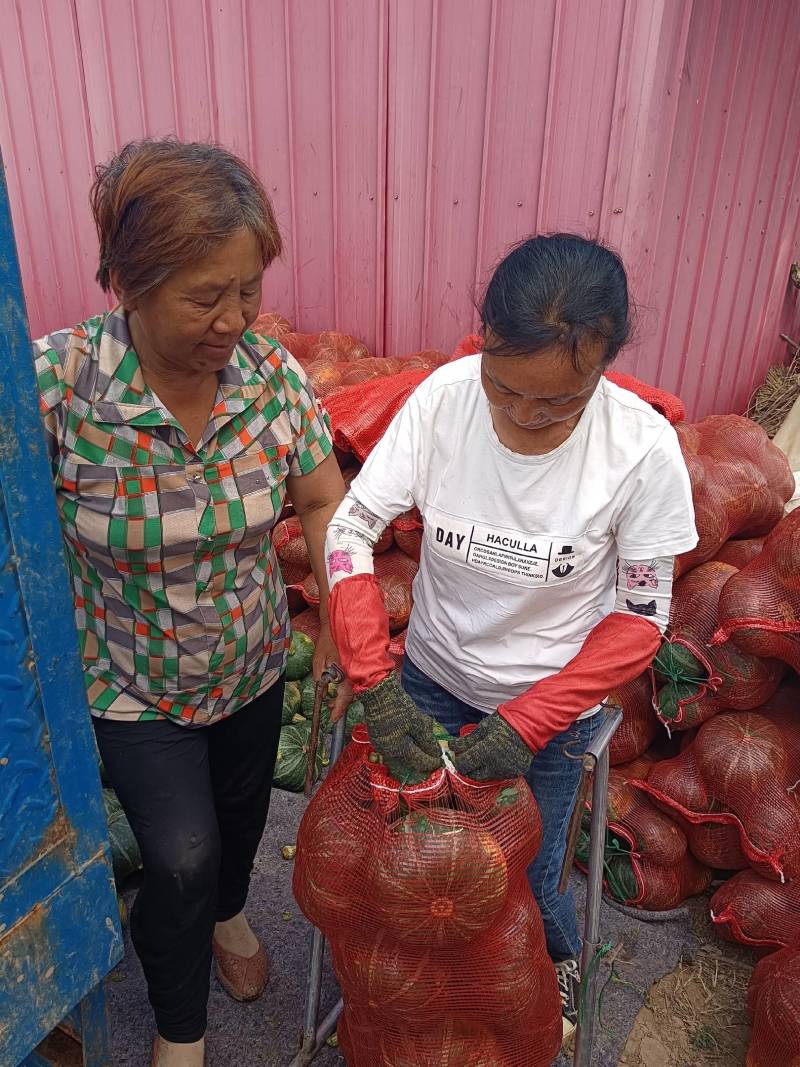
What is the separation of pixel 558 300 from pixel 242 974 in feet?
7.56

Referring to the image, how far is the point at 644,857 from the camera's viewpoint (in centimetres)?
297

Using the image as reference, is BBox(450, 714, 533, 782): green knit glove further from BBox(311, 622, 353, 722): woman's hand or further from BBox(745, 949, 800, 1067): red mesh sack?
BBox(745, 949, 800, 1067): red mesh sack

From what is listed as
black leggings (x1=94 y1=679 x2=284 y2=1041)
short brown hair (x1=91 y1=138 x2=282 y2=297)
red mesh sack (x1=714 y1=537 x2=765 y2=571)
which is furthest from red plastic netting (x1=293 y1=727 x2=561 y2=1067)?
red mesh sack (x1=714 y1=537 x2=765 y2=571)

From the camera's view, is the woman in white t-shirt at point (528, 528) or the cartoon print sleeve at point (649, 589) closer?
the woman in white t-shirt at point (528, 528)

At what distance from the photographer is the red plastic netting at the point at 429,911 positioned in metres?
1.57

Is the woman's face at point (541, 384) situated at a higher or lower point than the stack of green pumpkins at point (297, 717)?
higher

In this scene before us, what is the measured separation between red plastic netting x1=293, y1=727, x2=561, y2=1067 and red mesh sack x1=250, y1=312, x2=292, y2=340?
3.52 m

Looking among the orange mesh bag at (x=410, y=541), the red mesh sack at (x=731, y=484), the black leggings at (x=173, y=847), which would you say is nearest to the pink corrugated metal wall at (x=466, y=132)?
the red mesh sack at (x=731, y=484)

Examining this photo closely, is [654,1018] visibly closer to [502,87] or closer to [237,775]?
[237,775]

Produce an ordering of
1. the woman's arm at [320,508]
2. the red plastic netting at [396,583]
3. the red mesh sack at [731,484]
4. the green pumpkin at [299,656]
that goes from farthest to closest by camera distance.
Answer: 1. the green pumpkin at [299,656]
2. the red plastic netting at [396,583]
3. the red mesh sack at [731,484]
4. the woman's arm at [320,508]

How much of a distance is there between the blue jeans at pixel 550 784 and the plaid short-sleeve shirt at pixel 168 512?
0.47 m

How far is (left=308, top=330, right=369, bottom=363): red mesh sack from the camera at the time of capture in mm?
4557

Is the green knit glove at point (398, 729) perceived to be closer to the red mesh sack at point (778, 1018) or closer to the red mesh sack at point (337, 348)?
the red mesh sack at point (778, 1018)

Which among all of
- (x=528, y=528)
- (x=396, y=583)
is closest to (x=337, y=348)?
(x=396, y=583)
